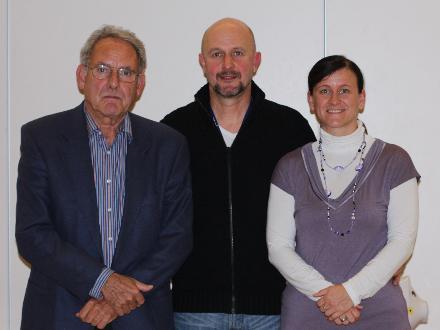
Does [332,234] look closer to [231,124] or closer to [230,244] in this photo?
[230,244]

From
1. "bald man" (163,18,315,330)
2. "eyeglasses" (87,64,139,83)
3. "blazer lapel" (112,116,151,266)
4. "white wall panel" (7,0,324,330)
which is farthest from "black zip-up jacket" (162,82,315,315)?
"white wall panel" (7,0,324,330)

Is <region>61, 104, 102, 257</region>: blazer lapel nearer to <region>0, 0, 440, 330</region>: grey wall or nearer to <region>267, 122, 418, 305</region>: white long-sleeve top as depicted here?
<region>267, 122, 418, 305</region>: white long-sleeve top

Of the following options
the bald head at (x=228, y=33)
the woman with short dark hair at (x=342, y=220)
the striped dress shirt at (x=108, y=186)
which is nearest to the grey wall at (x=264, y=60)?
the bald head at (x=228, y=33)

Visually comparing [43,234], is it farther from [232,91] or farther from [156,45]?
[156,45]

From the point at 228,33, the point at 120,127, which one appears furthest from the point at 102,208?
the point at 228,33

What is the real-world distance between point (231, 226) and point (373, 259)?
24.1 inches

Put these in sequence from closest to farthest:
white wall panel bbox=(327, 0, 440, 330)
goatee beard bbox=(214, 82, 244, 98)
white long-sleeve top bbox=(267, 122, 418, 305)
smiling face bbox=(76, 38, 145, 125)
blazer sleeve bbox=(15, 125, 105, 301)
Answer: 1. blazer sleeve bbox=(15, 125, 105, 301)
2. white long-sleeve top bbox=(267, 122, 418, 305)
3. smiling face bbox=(76, 38, 145, 125)
4. goatee beard bbox=(214, 82, 244, 98)
5. white wall panel bbox=(327, 0, 440, 330)

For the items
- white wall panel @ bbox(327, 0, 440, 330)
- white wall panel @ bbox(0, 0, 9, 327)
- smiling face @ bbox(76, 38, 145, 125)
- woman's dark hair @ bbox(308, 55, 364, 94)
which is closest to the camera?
smiling face @ bbox(76, 38, 145, 125)

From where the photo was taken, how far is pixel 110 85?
2.62 m

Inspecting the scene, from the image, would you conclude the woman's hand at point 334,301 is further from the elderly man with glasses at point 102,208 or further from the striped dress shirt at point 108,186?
the striped dress shirt at point 108,186

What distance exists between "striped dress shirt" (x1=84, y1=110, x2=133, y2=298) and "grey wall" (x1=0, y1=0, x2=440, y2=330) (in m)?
1.07

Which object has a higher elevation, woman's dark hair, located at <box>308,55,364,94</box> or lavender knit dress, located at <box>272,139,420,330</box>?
woman's dark hair, located at <box>308,55,364,94</box>

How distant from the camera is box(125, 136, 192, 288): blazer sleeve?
2557 millimetres

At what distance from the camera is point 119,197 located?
2570 millimetres
